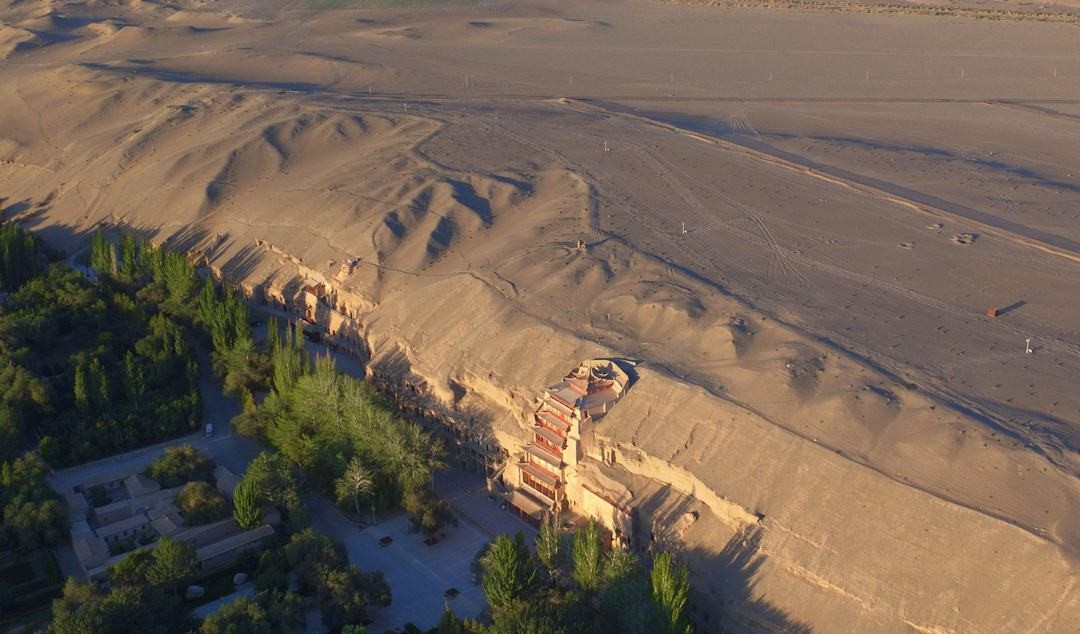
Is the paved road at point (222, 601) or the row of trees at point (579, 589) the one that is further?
the paved road at point (222, 601)

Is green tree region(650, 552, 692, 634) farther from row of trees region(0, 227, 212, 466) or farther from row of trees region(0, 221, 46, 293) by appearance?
row of trees region(0, 221, 46, 293)

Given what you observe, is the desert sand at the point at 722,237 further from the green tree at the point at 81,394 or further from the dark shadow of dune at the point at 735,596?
the green tree at the point at 81,394

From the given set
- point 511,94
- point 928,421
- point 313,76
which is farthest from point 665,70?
point 928,421

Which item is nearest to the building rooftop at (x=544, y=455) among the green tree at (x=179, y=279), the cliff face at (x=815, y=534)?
the cliff face at (x=815, y=534)

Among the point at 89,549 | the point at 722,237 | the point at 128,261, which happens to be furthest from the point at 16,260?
the point at 722,237

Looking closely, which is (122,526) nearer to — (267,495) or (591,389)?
(267,495)

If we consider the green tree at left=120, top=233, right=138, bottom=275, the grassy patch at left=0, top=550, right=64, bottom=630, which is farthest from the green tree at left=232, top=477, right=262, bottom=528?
the green tree at left=120, top=233, right=138, bottom=275
